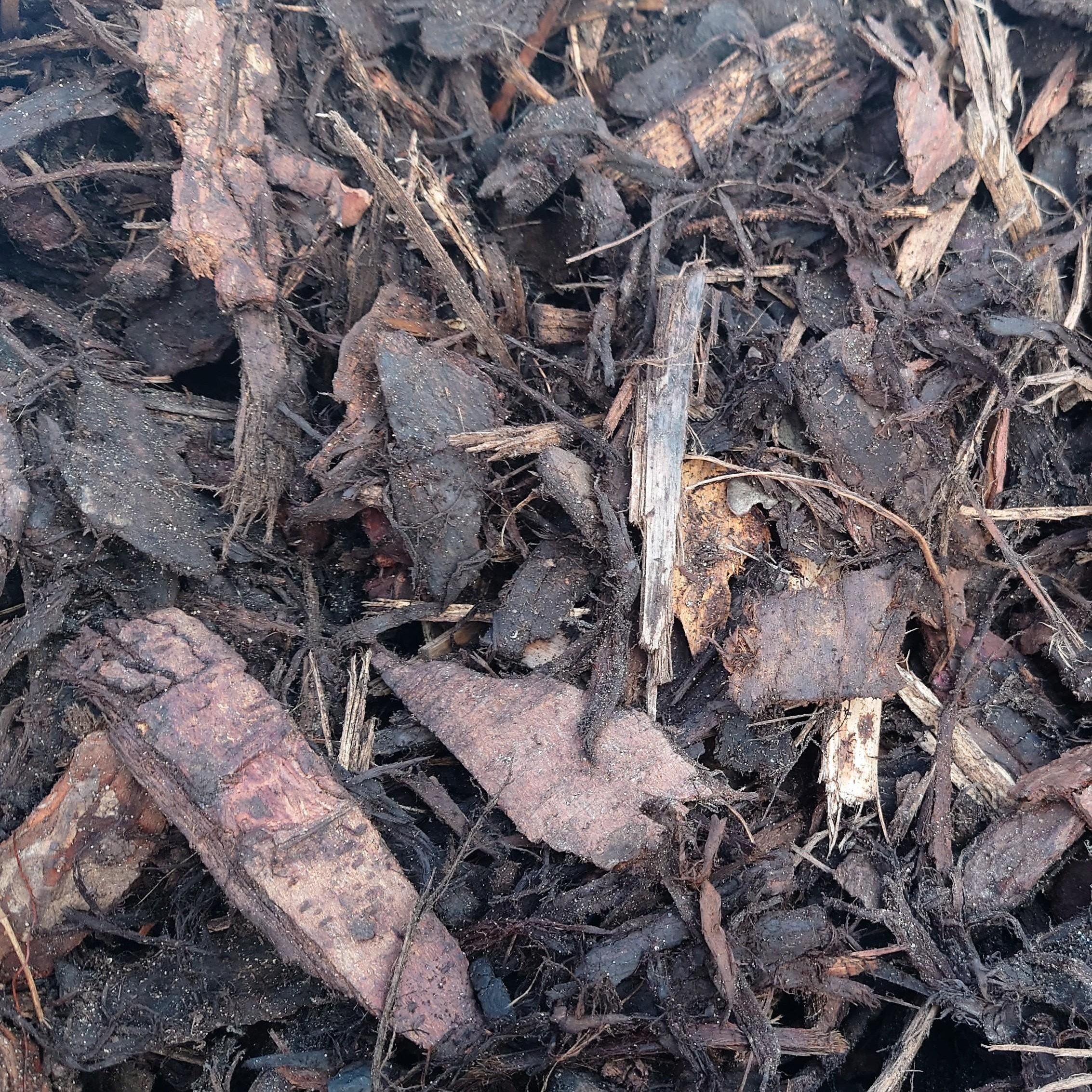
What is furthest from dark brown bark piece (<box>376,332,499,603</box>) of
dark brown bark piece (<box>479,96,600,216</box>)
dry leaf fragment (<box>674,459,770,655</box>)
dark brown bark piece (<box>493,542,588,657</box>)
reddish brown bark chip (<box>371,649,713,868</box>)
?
dark brown bark piece (<box>479,96,600,216</box>)

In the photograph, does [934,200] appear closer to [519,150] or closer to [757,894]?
[519,150]

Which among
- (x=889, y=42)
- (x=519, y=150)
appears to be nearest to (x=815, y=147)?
(x=889, y=42)

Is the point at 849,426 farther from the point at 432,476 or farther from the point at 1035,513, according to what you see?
the point at 432,476

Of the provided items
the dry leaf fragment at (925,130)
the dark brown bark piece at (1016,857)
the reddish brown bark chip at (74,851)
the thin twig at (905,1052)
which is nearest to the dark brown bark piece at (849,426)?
the dry leaf fragment at (925,130)

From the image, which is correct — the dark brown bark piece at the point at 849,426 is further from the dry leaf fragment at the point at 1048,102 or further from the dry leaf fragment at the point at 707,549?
the dry leaf fragment at the point at 1048,102

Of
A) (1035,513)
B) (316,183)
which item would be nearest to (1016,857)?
(1035,513)

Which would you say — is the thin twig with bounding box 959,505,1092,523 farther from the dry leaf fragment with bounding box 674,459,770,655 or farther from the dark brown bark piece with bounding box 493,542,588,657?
the dark brown bark piece with bounding box 493,542,588,657
